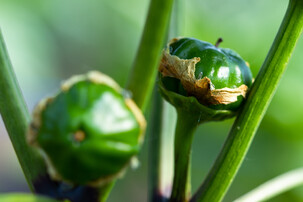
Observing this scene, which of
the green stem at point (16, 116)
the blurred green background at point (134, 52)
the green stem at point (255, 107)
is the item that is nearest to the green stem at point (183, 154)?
the green stem at point (255, 107)

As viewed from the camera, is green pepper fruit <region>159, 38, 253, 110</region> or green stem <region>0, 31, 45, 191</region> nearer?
green stem <region>0, 31, 45, 191</region>

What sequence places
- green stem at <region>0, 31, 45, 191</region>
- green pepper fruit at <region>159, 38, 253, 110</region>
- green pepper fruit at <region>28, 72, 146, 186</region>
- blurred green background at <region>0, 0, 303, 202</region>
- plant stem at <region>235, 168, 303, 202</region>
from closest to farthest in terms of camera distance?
green pepper fruit at <region>28, 72, 146, 186</region>, green stem at <region>0, 31, 45, 191</region>, green pepper fruit at <region>159, 38, 253, 110</region>, plant stem at <region>235, 168, 303, 202</region>, blurred green background at <region>0, 0, 303, 202</region>

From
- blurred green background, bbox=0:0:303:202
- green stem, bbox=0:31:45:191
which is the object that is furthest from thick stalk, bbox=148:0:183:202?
blurred green background, bbox=0:0:303:202

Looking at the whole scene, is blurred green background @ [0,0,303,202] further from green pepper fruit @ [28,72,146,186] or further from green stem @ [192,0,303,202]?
green pepper fruit @ [28,72,146,186]

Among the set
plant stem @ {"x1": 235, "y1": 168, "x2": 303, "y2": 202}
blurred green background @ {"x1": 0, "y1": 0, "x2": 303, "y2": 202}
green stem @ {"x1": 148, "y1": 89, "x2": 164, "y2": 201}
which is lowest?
blurred green background @ {"x1": 0, "y1": 0, "x2": 303, "y2": 202}

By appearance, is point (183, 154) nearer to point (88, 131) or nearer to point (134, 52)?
point (88, 131)

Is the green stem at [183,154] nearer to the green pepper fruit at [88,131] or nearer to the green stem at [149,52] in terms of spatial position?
the green stem at [149,52]

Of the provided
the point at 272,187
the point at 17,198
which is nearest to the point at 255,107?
the point at 272,187
